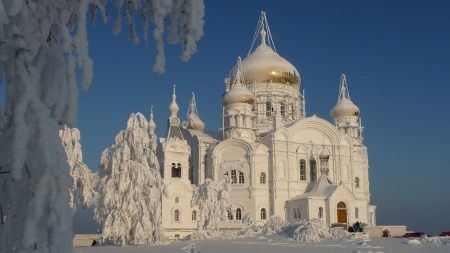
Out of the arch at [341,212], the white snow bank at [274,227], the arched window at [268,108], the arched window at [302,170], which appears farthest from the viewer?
the arched window at [268,108]

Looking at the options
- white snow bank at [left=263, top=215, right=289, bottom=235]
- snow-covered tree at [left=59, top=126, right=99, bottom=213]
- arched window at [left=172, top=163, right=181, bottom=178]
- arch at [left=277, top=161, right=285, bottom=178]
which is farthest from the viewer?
arched window at [left=172, top=163, right=181, bottom=178]

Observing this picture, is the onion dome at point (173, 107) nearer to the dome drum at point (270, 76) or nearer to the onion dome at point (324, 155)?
the dome drum at point (270, 76)

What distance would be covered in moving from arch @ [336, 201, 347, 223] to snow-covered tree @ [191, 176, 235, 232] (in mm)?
8872

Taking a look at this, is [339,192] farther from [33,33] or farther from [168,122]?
[33,33]

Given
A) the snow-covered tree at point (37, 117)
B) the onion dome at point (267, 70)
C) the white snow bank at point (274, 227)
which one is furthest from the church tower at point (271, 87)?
the snow-covered tree at point (37, 117)

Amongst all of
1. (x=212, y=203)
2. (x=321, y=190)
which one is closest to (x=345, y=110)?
(x=321, y=190)

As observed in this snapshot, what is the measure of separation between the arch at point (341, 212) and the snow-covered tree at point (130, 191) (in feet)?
56.3

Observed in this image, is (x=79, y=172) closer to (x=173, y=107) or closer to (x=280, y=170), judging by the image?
(x=280, y=170)

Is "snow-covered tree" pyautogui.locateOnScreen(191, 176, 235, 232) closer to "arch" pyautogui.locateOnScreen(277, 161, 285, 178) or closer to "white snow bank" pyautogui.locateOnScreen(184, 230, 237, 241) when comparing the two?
"white snow bank" pyautogui.locateOnScreen(184, 230, 237, 241)

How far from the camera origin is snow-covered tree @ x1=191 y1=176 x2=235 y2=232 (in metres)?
28.8

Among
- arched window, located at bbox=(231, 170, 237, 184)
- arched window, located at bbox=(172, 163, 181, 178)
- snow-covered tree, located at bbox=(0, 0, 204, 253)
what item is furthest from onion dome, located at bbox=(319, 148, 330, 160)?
snow-covered tree, located at bbox=(0, 0, 204, 253)

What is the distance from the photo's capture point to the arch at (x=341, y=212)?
114ft

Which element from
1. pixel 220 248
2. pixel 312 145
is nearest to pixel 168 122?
pixel 312 145

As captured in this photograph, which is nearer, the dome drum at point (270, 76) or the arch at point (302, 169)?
the arch at point (302, 169)
